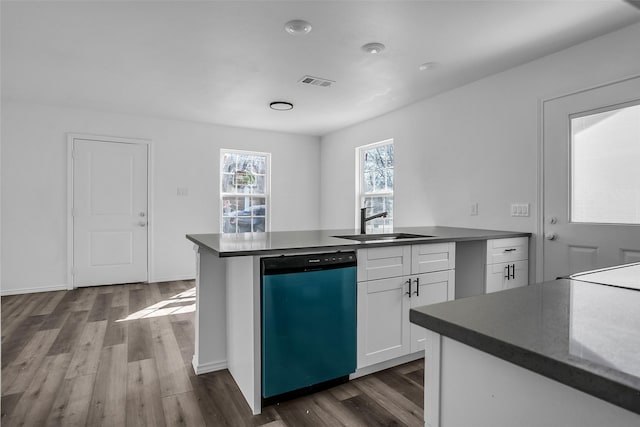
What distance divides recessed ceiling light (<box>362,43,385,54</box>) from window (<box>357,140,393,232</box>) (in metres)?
2.00

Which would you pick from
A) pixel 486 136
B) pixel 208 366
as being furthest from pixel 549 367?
pixel 486 136

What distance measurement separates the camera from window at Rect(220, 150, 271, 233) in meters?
5.73

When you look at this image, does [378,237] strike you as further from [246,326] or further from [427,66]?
[427,66]

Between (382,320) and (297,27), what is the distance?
209 centimetres

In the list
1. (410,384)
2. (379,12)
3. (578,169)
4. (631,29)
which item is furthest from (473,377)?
(631,29)

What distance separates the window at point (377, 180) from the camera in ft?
16.3

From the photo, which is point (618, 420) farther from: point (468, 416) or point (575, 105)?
point (575, 105)

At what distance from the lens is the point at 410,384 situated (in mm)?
2252

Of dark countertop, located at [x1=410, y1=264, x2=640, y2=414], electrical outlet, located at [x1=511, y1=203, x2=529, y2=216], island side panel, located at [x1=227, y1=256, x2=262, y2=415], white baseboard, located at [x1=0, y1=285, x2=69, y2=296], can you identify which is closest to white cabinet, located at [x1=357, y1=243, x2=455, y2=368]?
island side panel, located at [x1=227, y1=256, x2=262, y2=415]

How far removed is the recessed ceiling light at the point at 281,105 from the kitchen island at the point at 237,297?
251cm

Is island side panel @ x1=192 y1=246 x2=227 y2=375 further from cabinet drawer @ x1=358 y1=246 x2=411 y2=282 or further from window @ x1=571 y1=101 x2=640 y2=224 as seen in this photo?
window @ x1=571 y1=101 x2=640 y2=224

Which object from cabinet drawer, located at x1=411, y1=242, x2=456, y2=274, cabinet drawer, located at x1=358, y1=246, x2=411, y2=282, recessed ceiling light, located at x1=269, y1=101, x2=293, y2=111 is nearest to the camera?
cabinet drawer, located at x1=358, y1=246, x2=411, y2=282

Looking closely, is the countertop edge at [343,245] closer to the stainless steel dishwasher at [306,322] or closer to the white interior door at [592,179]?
the stainless steel dishwasher at [306,322]

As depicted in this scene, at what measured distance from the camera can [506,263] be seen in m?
2.95
